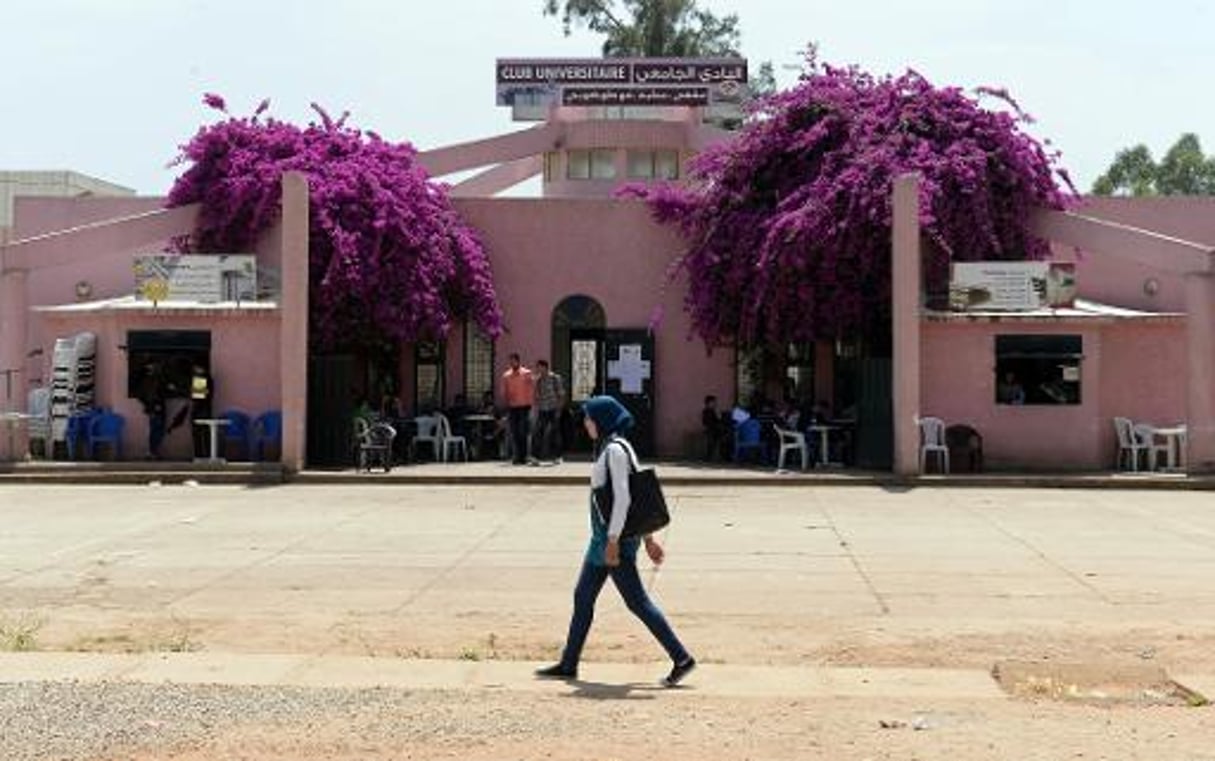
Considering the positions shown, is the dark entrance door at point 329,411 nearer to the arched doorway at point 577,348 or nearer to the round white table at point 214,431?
the round white table at point 214,431

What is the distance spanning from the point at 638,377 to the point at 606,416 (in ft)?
62.3

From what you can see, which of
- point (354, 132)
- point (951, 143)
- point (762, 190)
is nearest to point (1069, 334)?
point (951, 143)

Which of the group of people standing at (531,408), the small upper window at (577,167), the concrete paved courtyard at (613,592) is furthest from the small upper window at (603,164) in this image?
the concrete paved courtyard at (613,592)

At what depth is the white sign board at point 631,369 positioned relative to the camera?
1095 inches

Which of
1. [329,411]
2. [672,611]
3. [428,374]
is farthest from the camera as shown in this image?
[428,374]

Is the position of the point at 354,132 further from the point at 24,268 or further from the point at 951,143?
the point at 951,143

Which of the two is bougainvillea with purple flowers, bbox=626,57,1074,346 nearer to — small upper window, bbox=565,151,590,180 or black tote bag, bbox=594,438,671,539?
small upper window, bbox=565,151,590,180

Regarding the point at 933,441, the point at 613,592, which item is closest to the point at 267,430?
the point at 933,441

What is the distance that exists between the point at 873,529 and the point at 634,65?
22228mm

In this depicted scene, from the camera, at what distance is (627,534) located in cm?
865

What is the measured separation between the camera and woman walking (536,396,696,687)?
Result: 864cm

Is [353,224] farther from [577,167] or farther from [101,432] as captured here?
[577,167]

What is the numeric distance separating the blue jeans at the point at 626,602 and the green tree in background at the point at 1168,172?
8761cm

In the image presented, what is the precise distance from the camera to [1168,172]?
303ft
